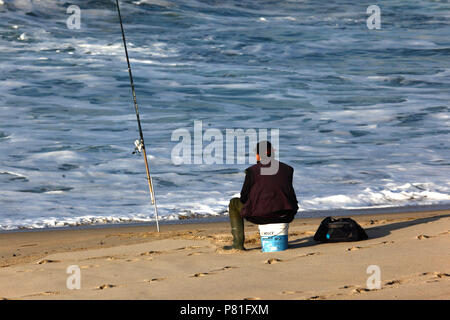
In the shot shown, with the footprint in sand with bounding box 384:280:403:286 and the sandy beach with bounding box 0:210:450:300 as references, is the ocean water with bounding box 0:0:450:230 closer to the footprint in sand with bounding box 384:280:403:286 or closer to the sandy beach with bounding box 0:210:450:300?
the sandy beach with bounding box 0:210:450:300

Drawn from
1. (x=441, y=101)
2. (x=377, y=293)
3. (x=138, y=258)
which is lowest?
(x=441, y=101)

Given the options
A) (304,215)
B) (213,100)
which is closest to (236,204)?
(304,215)

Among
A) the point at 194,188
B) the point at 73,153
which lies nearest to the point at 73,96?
the point at 73,153

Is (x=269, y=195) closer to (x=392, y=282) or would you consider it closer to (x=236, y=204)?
(x=236, y=204)

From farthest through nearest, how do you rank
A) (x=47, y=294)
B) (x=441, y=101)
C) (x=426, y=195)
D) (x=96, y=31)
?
(x=96, y=31) → (x=441, y=101) → (x=426, y=195) → (x=47, y=294)

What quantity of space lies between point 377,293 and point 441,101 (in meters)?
14.4

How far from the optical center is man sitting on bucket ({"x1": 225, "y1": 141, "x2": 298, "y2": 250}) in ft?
18.1

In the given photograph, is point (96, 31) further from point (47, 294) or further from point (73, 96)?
point (47, 294)

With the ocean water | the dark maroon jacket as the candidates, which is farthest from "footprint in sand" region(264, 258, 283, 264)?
the ocean water

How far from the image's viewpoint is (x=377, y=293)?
4141mm

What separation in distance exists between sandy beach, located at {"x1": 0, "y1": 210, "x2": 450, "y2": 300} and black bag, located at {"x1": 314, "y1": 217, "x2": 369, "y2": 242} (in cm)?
8

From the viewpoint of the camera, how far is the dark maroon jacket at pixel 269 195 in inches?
218

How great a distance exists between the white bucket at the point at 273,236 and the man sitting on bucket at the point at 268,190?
6cm

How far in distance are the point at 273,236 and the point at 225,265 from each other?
1.85 ft
